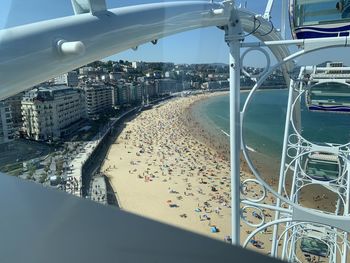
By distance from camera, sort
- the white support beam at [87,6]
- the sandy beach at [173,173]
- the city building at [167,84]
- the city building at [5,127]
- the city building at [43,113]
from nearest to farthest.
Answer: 1. the white support beam at [87,6]
2. the city building at [5,127]
3. the city building at [43,113]
4. the city building at [167,84]
5. the sandy beach at [173,173]

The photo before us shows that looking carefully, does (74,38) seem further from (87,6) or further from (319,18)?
(319,18)

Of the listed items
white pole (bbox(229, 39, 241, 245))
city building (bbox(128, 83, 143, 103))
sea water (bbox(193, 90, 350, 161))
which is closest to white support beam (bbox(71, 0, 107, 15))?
white pole (bbox(229, 39, 241, 245))

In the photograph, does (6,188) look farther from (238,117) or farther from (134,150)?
(134,150)

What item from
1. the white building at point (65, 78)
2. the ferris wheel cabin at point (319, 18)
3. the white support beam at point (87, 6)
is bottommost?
the white building at point (65, 78)

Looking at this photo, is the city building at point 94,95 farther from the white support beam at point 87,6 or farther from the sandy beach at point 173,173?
the white support beam at point 87,6

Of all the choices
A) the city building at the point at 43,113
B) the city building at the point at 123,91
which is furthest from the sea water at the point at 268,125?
the city building at the point at 43,113

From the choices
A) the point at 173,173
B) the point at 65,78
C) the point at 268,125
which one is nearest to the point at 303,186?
the point at 65,78

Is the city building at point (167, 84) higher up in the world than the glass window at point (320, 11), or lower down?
lower down
